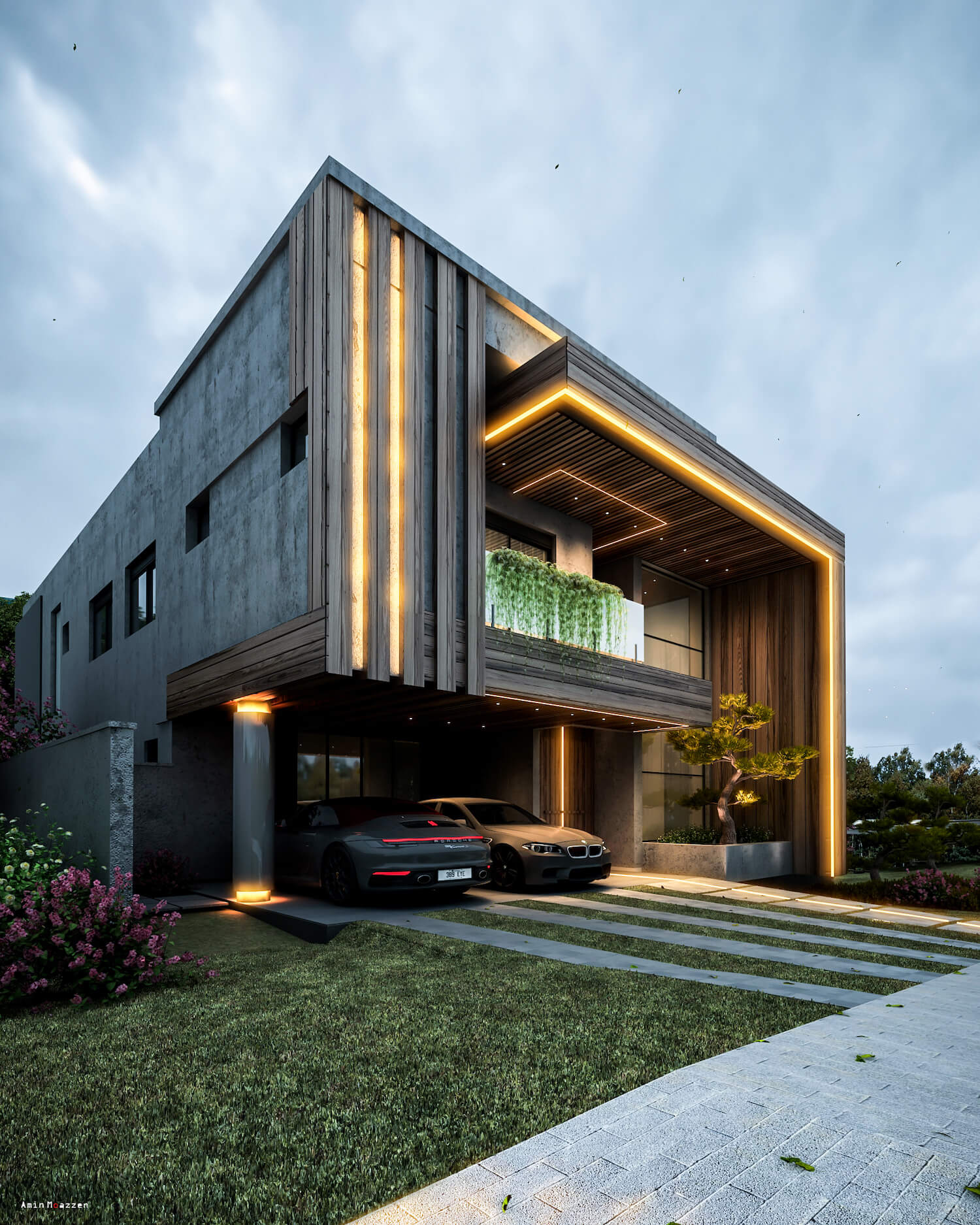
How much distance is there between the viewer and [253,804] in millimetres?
11047

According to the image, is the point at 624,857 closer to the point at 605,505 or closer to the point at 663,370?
the point at 605,505

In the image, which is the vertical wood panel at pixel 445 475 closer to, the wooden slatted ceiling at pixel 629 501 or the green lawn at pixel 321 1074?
the wooden slatted ceiling at pixel 629 501

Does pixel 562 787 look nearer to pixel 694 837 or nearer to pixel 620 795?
pixel 620 795

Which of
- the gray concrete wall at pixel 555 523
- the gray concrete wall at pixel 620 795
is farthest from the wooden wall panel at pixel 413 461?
the gray concrete wall at pixel 620 795

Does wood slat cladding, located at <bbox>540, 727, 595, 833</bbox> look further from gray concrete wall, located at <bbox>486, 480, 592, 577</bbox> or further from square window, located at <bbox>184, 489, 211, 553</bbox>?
square window, located at <bbox>184, 489, 211, 553</bbox>

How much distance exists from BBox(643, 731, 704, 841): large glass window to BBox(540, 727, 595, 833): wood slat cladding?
1.21 m

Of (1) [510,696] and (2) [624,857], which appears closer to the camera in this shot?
(1) [510,696]

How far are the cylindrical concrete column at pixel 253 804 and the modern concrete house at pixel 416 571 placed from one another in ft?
0.13

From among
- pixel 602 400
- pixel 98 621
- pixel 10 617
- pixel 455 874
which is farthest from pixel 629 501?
pixel 10 617

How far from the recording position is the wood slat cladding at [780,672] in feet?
54.5

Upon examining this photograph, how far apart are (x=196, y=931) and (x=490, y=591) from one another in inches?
221

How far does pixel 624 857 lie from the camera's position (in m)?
16.1

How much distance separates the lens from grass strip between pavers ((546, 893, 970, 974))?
23.9ft

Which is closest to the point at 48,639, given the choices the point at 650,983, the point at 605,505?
the point at 605,505
